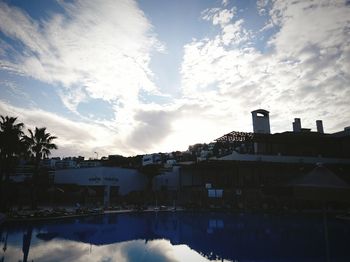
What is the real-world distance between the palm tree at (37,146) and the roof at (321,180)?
97.1 ft

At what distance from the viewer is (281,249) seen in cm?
1565

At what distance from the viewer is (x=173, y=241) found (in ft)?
63.0

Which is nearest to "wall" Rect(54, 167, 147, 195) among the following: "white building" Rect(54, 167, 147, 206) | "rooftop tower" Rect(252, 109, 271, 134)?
"white building" Rect(54, 167, 147, 206)

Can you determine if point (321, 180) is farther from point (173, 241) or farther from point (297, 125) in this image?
point (297, 125)

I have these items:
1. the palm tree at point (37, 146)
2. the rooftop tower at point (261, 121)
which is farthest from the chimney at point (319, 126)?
the palm tree at point (37, 146)

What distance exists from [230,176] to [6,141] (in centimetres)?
3029

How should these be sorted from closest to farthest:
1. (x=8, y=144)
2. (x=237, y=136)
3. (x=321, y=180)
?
(x=321, y=180)
(x=8, y=144)
(x=237, y=136)

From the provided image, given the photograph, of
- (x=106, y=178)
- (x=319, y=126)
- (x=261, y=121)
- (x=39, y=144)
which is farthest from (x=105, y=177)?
(x=319, y=126)

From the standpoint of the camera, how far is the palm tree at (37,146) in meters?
30.6

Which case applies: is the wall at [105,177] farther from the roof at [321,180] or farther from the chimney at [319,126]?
the roof at [321,180]

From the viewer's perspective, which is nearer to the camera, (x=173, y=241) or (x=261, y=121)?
(x=173, y=241)

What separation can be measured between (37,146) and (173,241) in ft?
67.1

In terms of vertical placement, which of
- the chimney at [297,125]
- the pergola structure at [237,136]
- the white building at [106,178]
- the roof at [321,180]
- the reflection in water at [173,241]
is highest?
the chimney at [297,125]

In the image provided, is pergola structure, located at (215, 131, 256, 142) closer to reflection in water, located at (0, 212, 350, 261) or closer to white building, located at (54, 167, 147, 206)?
reflection in water, located at (0, 212, 350, 261)
